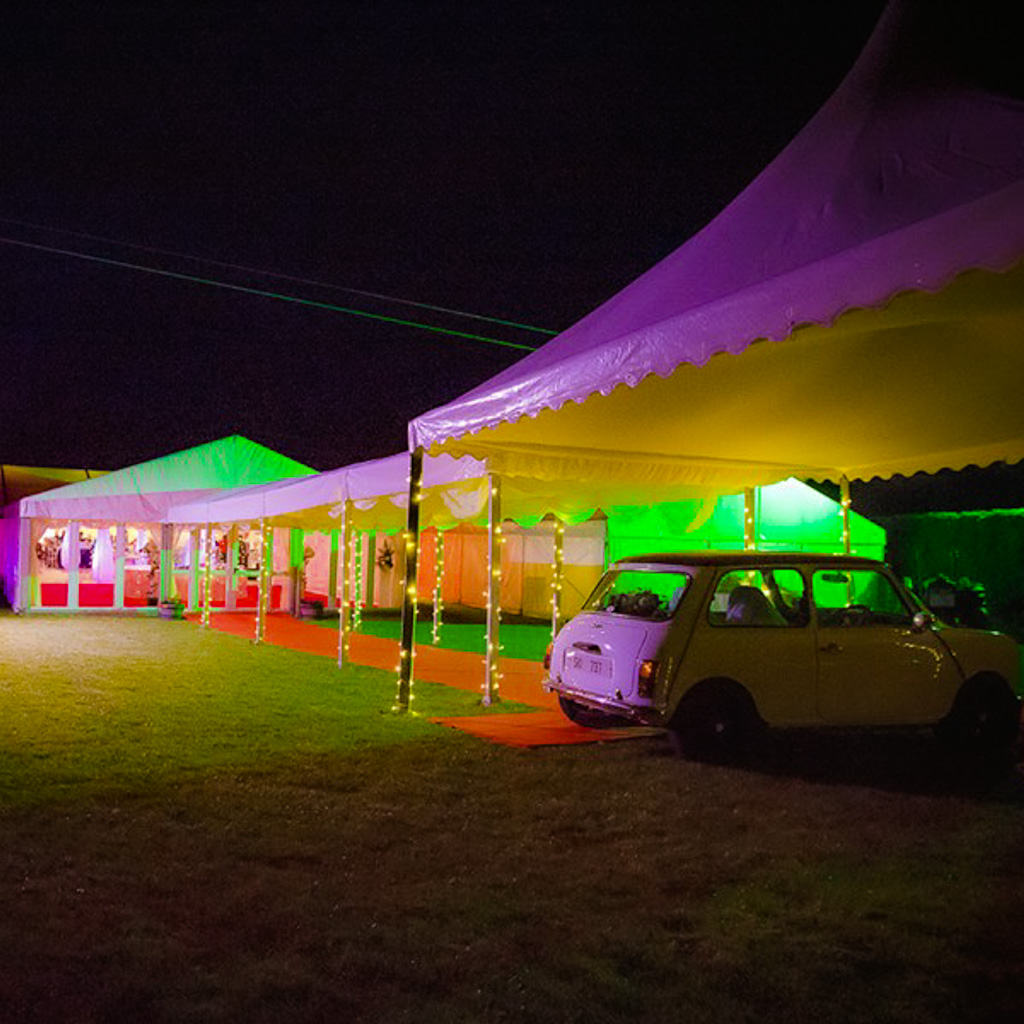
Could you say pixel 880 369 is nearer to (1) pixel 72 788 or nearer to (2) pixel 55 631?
(1) pixel 72 788

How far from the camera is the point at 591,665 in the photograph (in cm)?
840

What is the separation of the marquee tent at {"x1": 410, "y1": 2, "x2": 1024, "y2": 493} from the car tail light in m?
2.07

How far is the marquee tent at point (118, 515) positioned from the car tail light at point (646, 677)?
2060cm

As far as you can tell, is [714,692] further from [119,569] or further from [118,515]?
[119,569]

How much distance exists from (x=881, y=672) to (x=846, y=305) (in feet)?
14.0

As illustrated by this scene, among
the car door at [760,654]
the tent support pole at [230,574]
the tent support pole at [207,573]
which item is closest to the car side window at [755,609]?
the car door at [760,654]

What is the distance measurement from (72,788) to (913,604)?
A: 263 inches

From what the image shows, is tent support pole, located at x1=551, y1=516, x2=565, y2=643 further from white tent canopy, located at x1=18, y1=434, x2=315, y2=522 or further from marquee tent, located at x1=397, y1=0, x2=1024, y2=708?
white tent canopy, located at x1=18, y1=434, x2=315, y2=522

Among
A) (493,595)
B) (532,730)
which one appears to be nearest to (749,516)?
(493,595)

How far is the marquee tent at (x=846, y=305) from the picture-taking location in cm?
480

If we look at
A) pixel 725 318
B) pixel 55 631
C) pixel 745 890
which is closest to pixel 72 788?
pixel 745 890

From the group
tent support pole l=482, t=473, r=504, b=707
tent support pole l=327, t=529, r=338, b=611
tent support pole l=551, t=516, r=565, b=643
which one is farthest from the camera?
tent support pole l=327, t=529, r=338, b=611

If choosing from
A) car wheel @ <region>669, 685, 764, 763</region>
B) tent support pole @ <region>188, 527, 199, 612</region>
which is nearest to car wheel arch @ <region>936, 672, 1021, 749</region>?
car wheel @ <region>669, 685, 764, 763</region>

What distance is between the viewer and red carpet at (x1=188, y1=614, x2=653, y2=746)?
925 centimetres
